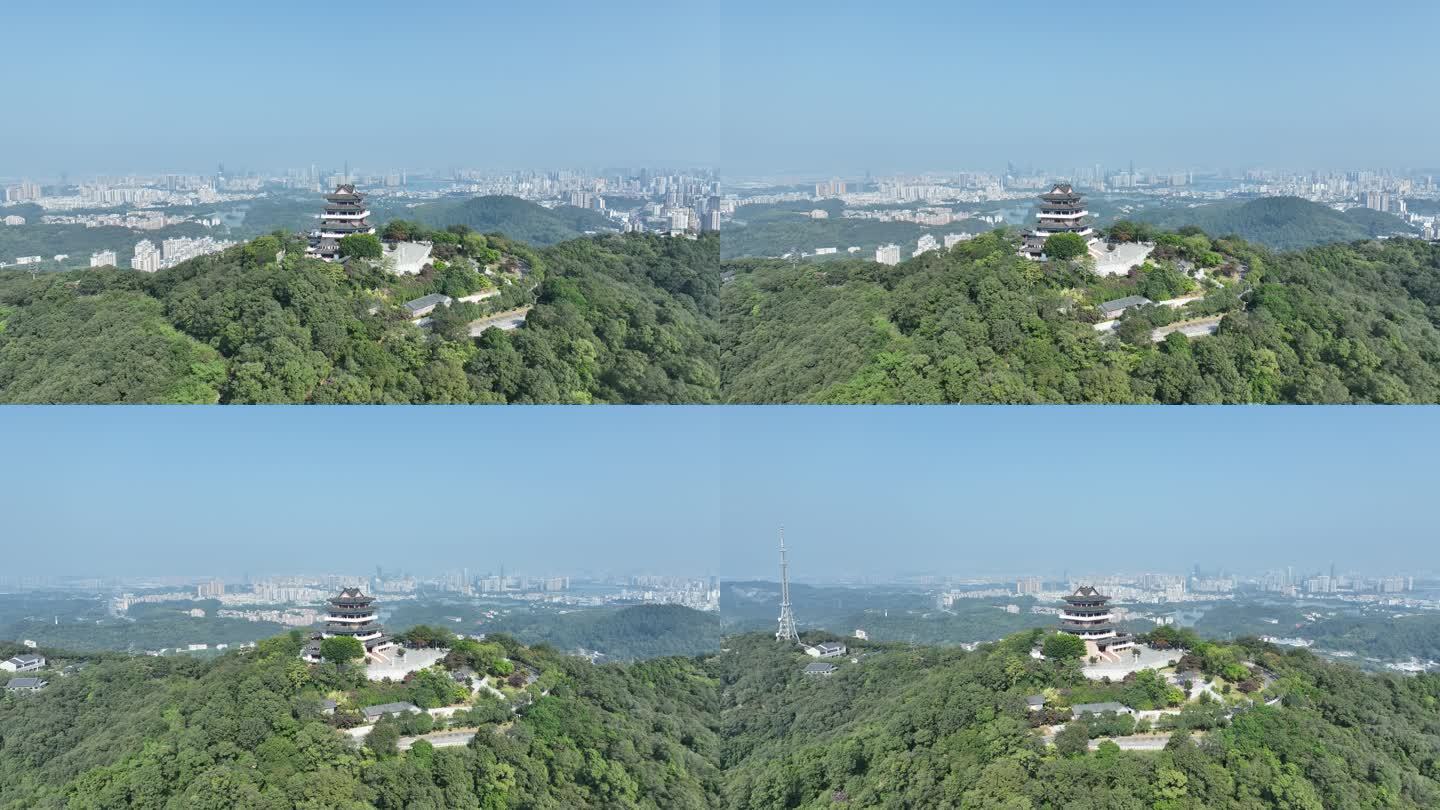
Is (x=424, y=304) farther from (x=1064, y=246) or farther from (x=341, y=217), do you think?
(x=1064, y=246)

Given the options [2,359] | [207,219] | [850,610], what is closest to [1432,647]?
[850,610]

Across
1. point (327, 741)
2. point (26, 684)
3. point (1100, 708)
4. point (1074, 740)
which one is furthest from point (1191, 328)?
point (26, 684)

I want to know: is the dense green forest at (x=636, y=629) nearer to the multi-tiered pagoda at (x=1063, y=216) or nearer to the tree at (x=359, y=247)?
the tree at (x=359, y=247)

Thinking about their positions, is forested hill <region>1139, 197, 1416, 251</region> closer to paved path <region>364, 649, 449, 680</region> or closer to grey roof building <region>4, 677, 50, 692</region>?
paved path <region>364, 649, 449, 680</region>

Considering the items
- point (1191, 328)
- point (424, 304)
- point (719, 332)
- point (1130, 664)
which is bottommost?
point (1130, 664)

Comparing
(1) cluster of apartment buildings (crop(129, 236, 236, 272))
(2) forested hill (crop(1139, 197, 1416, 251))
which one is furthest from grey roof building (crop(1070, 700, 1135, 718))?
(1) cluster of apartment buildings (crop(129, 236, 236, 272))

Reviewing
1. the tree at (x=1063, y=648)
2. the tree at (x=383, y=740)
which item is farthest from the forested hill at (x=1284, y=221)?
the tree at (x=383, y=740)

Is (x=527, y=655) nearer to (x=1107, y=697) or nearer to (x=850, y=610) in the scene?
(x=850, y=610)
